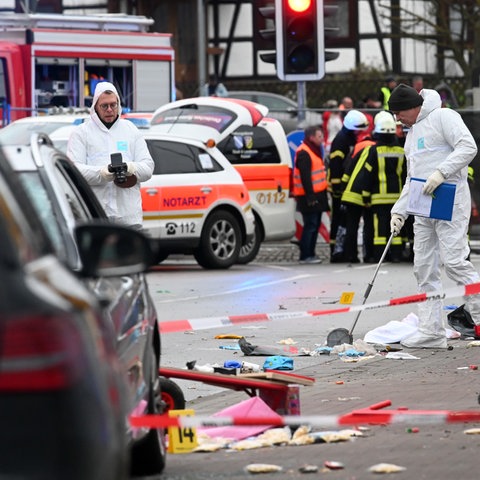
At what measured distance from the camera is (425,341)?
40.4ft

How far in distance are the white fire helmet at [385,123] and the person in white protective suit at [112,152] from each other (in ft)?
29.0

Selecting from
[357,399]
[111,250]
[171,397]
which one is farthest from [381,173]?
[111,250]

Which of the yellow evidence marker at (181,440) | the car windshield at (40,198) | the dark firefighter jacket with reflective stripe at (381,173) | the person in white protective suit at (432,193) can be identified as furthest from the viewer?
the dark firefighter jacket with reflective stripe at (381,173)

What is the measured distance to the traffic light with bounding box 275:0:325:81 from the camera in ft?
64.4

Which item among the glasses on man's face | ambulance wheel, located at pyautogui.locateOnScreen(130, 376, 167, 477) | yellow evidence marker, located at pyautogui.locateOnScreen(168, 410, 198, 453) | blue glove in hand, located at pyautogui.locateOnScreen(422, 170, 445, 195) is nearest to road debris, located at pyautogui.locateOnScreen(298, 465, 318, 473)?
ambulance wheel, located at pyautogui.locateOnScreen(130, 376, 167, 477)

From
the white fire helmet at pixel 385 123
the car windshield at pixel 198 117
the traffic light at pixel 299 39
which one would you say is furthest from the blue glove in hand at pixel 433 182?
the car windshield at pixel 198 117

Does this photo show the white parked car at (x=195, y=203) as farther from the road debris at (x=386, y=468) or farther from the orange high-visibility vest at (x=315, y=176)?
the road debris at (x=386, y=468)

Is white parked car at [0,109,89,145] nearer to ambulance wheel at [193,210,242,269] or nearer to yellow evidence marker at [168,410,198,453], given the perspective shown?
ambulance wheel at [193,210,242,269]

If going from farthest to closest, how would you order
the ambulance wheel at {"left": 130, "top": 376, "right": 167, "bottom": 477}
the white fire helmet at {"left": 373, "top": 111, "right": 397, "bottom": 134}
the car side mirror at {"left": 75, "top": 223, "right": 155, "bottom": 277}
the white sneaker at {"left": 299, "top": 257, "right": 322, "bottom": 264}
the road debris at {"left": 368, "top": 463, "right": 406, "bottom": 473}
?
the white sneaker at {"left": 299, "top": 257, "right": 322, "bottom": 264}, the white fire helmet at {"left": 373, "top": 111, "right": 397, "bottom": 134}, the road debris at {"left": 368, "top": 463, "right": 406, "bottom": 473}, the ambulance wheel at {"left": 130, "top": 376, "right": 167, "bottom": 477}, the car side mirror at {"left": 75, "top": 223, "right": 155, "bottom": 277}

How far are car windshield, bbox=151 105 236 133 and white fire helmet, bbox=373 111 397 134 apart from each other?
96.7 inches

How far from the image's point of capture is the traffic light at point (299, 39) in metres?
19.6

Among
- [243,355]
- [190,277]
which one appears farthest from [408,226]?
[243,355]

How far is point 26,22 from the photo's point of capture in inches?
1134

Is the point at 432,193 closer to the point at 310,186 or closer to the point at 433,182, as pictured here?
the point at 433,182
